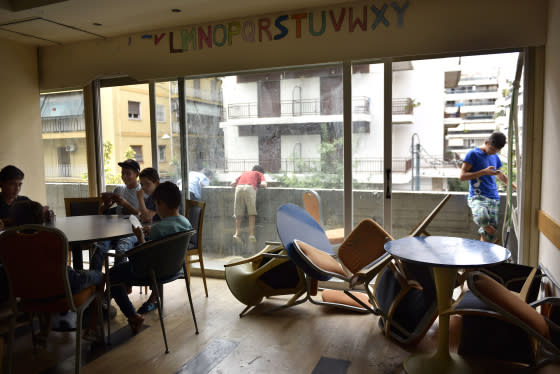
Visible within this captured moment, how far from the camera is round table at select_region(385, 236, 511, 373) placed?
2455 millimetres

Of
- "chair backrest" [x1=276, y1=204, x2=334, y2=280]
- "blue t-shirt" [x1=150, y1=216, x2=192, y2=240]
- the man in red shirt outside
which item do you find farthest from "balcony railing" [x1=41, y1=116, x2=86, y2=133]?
"chair backrest" [x1=276, y1=204, x2=334, y2=280]

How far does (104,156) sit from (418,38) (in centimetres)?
389

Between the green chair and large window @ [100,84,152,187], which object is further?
large window @ [100,84,152,187]

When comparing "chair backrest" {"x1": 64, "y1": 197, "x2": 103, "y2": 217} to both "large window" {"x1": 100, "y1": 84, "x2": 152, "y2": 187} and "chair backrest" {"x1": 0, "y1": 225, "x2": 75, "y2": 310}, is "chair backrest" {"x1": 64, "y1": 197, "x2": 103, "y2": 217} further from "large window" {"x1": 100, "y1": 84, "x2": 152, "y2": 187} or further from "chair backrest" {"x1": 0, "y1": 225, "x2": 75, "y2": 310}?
"chair backrest" {"x1": 0, "y1": 225, "x2": 75, "y2": 310}

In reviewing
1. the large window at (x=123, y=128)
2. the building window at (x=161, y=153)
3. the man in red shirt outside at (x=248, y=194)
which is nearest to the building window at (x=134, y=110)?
the large window at (x=123, y=128)

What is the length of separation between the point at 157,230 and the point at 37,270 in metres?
0.80

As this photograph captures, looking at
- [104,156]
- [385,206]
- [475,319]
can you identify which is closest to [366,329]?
[475,319]

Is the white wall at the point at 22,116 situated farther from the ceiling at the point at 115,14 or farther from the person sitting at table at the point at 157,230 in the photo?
the person sitting at table at the point at 157,230

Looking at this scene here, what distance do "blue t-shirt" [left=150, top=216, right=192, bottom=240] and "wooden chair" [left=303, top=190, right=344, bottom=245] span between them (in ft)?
5.04

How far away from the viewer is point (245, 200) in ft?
15.1

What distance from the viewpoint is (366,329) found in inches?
127

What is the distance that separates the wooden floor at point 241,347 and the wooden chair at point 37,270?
1.30ft

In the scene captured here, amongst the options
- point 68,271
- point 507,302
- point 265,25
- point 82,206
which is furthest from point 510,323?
point 82,206

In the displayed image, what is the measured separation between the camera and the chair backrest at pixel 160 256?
273 cm
